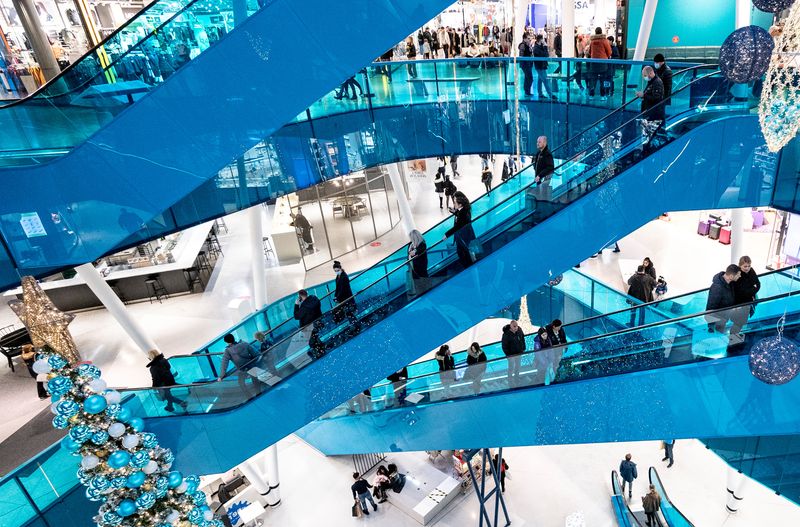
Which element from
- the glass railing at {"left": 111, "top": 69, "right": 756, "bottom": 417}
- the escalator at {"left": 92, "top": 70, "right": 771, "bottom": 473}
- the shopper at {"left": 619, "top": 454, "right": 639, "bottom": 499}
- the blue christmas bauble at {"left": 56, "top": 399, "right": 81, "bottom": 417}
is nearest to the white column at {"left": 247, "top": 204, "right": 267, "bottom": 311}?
the glass railing at {"left": 111, "top": 69, "right": 756, "bottom": 417}

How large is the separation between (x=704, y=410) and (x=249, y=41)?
7.33 metres

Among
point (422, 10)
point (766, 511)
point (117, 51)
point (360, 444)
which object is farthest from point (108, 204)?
point (766, 511)

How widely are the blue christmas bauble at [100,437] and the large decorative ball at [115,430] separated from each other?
0.06 meters

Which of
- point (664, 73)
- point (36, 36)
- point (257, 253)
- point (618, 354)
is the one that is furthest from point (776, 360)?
point (36, 36)

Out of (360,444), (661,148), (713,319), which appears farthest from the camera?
(360,444)

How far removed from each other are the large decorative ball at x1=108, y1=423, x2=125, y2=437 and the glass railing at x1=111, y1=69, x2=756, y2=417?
1.38 metres

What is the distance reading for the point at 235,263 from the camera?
20625 mm

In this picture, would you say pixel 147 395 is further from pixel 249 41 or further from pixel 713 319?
pixel 713 319

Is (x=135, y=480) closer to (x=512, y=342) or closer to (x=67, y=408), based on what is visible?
(x=67, y=408)

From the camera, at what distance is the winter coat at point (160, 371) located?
900 centimetres

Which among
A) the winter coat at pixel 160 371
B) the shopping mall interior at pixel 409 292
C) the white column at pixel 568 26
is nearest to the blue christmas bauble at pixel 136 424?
the shopping mall interior at pixel 409 292

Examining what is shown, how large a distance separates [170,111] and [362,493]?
861cm

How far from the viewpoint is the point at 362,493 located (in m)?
11.5

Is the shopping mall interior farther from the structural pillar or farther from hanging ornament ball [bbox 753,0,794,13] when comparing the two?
the structural pillar
